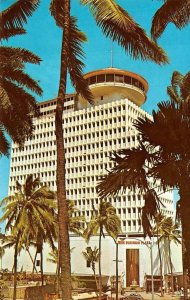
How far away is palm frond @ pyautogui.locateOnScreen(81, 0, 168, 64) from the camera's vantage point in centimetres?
1211

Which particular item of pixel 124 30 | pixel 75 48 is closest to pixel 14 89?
pixel 75 48

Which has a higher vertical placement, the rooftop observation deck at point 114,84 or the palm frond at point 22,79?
the rooftop observation deck at point 114,84

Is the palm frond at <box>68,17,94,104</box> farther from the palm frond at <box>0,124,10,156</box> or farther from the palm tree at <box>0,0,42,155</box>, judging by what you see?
the palm frond at <box>0,124,10,156</box>

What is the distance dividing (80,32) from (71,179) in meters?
109

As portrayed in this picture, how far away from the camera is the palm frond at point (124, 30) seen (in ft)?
39.7

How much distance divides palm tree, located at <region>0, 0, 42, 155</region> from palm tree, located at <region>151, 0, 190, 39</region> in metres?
5.06

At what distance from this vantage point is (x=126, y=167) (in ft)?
44.0

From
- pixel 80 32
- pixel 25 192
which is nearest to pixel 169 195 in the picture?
pixel 25 192

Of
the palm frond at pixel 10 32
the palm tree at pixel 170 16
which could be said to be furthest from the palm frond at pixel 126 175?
the palm frond at pixel 10 32

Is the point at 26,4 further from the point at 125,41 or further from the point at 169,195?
the point at 169,195

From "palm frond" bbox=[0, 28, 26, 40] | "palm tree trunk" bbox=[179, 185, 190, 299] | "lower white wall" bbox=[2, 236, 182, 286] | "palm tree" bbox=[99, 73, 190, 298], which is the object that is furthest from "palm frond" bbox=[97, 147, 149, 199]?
"lower white wall" bbox=[2, 236, 182, 286]

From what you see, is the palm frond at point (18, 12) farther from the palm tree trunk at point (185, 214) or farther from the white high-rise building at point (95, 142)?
the white high-rise building at point (95, 142)

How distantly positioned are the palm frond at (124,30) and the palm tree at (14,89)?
12.6 ft

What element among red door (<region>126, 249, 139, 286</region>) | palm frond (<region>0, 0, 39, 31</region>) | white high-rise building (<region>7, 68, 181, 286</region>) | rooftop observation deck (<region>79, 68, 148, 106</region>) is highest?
rooftop observation deck (<region>79, 68, 148, 106</region>)
